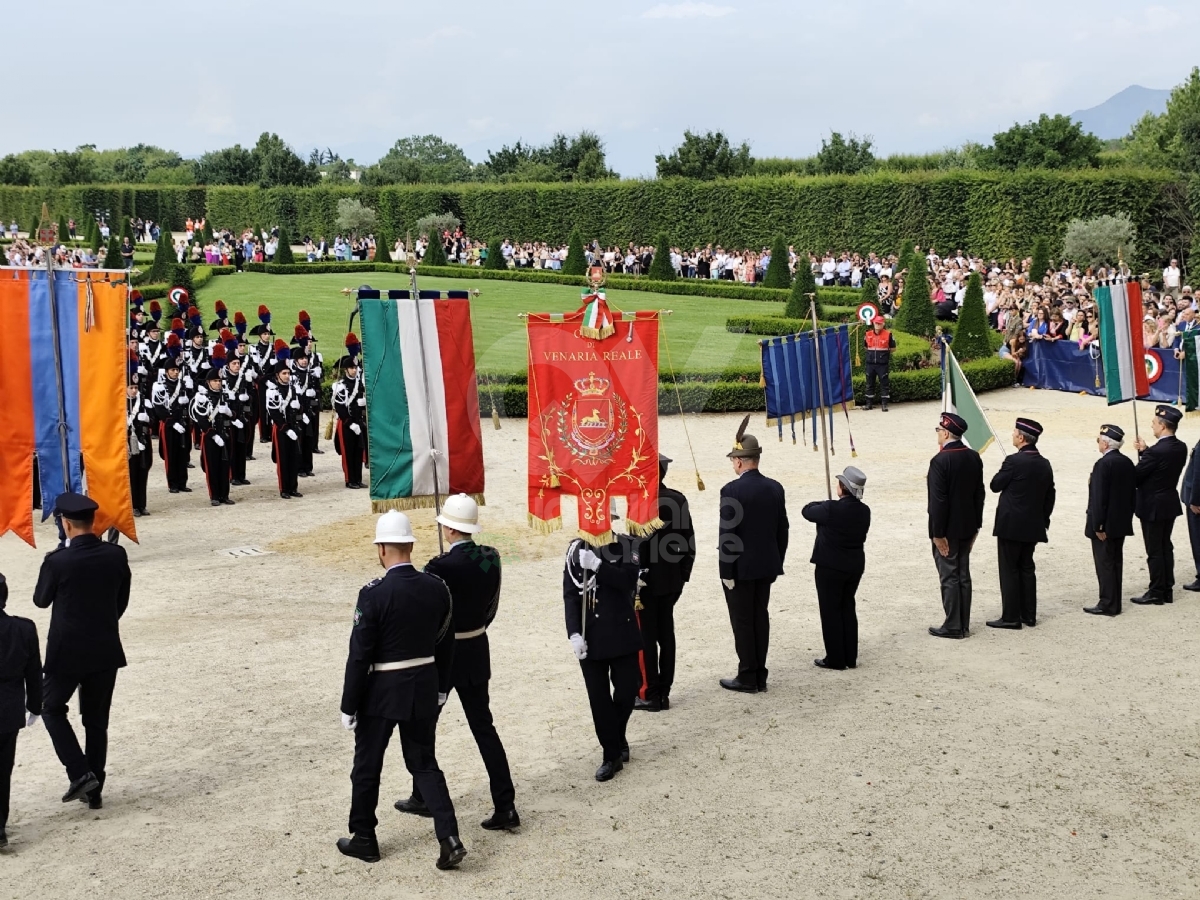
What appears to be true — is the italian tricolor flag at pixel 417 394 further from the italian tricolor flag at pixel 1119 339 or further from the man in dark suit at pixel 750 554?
the italian tricolor flag at pixel 1119 339

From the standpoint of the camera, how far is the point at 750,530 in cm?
922

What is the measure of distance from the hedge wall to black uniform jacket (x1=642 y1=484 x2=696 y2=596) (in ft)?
110

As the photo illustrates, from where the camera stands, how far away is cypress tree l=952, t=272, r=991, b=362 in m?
26.6

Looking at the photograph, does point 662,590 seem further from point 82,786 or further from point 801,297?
point 801,297

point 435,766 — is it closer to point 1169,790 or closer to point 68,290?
point 1169,790

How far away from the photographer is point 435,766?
6816 mm

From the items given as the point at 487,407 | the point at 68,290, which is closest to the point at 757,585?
the point at 68,290

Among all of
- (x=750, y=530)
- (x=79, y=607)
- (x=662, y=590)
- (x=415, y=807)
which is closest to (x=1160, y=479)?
(x=750, y=530)

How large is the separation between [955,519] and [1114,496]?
170 centimetres

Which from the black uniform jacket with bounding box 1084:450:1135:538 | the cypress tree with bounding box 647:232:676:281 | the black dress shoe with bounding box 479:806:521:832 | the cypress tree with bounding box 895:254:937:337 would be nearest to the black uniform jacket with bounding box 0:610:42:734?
the black dress shoe with bounding box 479:806:521:832

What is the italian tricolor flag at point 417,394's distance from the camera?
9719 millimetres

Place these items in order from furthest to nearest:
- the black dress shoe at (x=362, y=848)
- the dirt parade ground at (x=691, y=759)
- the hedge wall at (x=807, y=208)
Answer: the hedge wall at (x=807, y=208), the black dress shoe at (x=362, y=848), the dirt parade ground at (x=691, y=759)

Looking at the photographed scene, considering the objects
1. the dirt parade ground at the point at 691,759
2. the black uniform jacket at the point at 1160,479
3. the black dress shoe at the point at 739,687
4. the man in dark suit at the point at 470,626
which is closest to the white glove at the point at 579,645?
the man in dark suit at the point at 470,626

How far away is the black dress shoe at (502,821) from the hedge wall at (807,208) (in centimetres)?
3611
